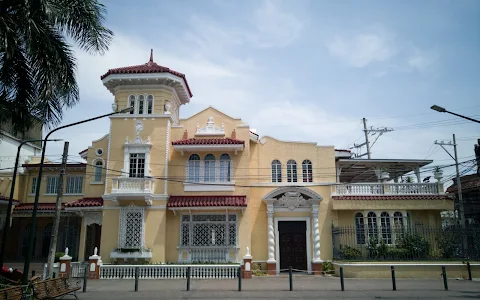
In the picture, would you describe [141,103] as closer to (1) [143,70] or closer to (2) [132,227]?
(1) [143,70]

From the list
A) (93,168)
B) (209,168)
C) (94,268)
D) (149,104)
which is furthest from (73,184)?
(209,168)

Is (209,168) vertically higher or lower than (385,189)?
higher

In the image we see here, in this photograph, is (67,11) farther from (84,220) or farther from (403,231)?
(403,231)

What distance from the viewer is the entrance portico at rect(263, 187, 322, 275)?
22.2 m

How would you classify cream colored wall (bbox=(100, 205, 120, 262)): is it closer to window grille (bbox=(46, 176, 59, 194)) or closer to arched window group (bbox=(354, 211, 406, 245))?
window grille (bbox=(46, 176, 59, 194))

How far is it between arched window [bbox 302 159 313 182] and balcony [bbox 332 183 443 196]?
151 cm

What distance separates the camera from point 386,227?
879 inches

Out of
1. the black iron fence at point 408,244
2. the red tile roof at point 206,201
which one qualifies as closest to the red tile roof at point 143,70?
the red tile roof at point 206,201

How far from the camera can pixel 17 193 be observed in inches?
1125

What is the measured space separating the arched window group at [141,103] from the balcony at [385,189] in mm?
11639

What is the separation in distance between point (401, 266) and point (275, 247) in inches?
261

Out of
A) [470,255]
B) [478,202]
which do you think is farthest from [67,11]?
[478,202]

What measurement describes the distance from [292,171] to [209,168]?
4.96 metres

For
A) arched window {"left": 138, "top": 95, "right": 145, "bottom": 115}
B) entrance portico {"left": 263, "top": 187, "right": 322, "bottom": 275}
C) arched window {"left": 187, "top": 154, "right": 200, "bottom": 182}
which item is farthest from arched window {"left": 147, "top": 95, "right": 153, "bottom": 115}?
entrance portico {"left": 263, "top": 187, "right": 322, "bottom": 275}
